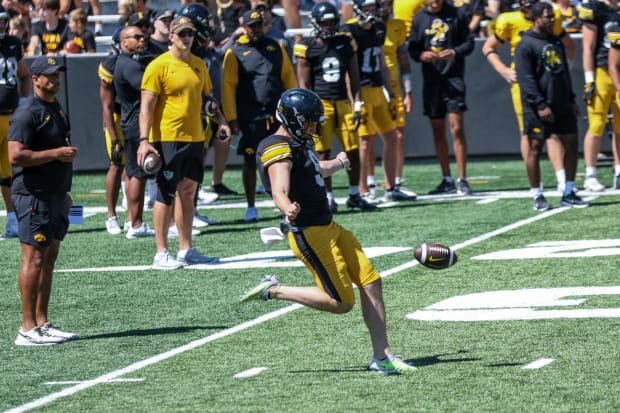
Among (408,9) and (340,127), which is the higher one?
(408,9)

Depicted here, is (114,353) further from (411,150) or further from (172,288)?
(411,150)

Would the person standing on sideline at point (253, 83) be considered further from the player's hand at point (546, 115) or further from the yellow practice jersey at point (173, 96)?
the player's hand at point (546, 115)

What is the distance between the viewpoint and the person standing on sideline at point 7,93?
1291 cm

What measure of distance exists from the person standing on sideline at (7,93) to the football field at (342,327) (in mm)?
520

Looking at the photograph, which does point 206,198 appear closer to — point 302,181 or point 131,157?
point 131,157

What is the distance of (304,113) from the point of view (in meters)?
7.22

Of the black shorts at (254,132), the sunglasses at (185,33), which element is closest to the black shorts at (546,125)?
the black shorts at (254,132)

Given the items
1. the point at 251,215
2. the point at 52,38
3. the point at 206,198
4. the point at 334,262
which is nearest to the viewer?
the point at 334,262

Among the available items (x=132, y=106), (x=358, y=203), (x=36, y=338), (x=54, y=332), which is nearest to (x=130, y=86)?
(x=132, y=106)

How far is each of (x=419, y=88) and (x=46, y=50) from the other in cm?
527

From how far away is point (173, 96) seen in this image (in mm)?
11195

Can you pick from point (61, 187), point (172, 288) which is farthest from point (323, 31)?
point (61, 187)

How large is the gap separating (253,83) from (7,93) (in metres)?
2.39

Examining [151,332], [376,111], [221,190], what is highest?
[376,111]
